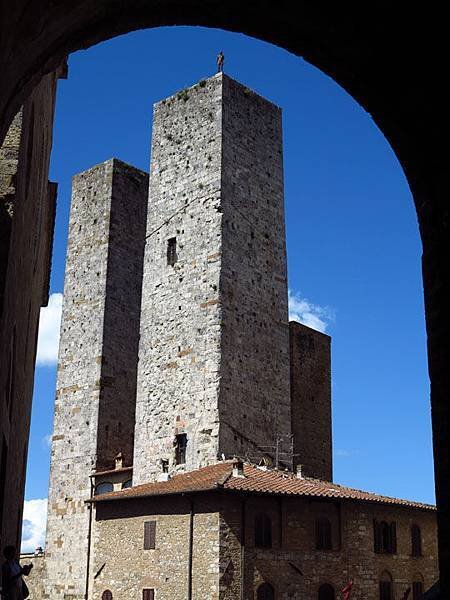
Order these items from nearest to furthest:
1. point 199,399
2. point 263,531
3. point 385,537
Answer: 1. point 263,531
2. point 385,537
3. point 199,399

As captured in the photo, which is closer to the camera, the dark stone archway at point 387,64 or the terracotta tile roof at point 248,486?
the dark stone archway at point 387,64

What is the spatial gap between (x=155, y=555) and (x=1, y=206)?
15.9 m

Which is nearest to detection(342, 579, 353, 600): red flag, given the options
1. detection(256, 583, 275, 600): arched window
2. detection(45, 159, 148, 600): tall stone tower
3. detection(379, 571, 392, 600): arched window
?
detection(379, 571, 392, 600): arched window

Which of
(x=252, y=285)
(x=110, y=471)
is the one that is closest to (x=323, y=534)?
(x=252, y=285)

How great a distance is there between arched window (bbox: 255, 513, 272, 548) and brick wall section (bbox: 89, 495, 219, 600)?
1.27 metres

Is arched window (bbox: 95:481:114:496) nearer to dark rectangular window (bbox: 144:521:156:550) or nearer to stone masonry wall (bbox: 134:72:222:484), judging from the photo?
stone masonry wall (bbox: 134:72:222:484)

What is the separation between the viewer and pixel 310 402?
→ 2873 cm

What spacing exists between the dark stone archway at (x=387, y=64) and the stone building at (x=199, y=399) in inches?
601

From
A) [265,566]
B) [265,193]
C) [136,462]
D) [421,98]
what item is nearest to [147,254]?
[265,193]

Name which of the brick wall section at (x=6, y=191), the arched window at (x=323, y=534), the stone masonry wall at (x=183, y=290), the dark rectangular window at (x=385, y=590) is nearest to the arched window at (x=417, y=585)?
the dark rectangular window at (x=385, y=590)

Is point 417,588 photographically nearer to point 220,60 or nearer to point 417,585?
point 417,585

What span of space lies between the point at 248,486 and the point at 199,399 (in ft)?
12.2

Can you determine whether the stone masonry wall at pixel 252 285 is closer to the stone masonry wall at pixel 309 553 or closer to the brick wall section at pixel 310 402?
the brick wall section at pixel 310 402

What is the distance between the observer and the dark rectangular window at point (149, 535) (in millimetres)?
22000
